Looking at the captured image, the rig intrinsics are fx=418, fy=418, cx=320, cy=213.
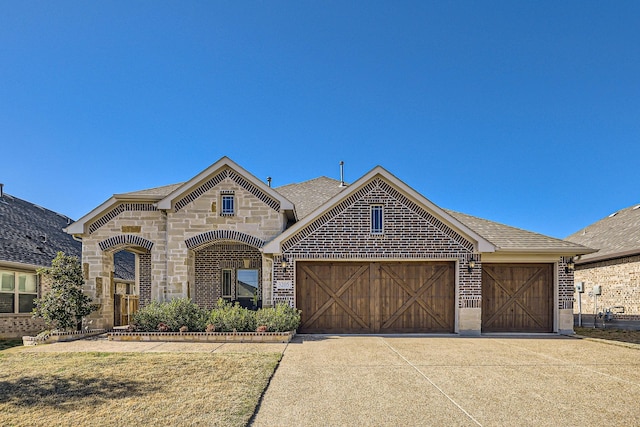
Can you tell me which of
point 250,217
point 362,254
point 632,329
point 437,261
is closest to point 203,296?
point 250,217

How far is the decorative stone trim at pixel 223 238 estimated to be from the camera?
13.8m

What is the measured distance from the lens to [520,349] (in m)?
10.6

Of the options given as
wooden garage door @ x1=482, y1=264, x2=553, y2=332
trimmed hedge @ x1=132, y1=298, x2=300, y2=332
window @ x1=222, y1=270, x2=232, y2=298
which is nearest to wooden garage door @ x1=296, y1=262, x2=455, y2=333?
trimmed hedge @ x1=132, y1=298, x2=300, y2=332

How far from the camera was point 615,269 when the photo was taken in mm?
17844

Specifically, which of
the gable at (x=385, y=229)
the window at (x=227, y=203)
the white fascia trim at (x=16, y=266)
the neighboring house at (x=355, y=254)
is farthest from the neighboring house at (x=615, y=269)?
the white fascia trim at (x=16, y=266)

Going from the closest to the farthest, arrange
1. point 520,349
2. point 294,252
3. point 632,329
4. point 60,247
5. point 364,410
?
point 364,410, point 520,349, point 294,252, point 632,329, point 60,247

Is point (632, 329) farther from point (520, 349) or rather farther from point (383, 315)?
point (383, 315)

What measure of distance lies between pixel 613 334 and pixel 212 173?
48.4ft

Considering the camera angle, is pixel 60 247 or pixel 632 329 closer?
pixel 632 329

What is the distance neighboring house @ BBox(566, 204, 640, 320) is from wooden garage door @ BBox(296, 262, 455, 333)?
5.39 m

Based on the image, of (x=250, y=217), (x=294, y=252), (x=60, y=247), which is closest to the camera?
(x=294, y=252)

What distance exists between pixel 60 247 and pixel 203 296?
788 centimetres

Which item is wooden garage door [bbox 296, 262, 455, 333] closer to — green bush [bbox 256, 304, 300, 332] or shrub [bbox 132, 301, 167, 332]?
green bush [bbox 256, 304, 300, 332]

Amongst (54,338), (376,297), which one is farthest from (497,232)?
(54,338)
